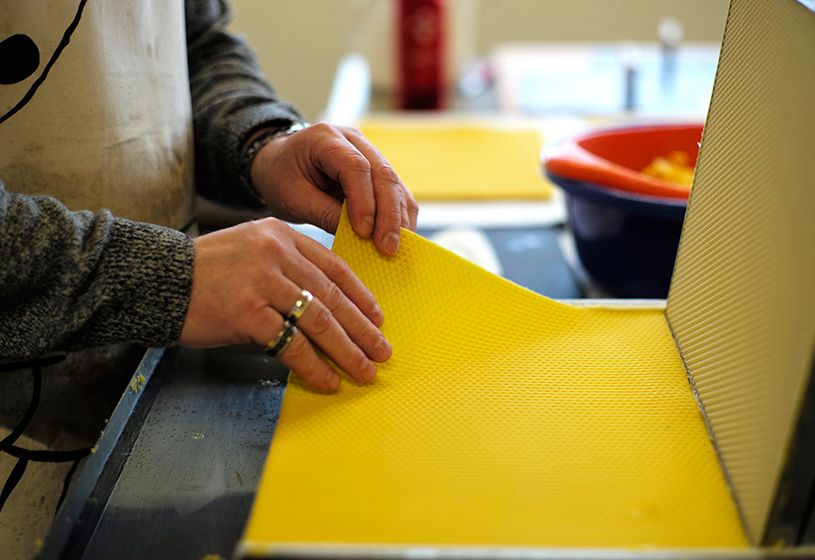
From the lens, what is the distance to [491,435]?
0.60m

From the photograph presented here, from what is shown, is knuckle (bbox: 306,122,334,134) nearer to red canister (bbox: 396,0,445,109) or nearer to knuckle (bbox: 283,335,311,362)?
knuckle (bbox: 283,335,311,362)

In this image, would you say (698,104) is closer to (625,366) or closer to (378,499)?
(625,366)

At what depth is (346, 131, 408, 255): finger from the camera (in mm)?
762

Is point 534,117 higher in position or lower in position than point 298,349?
lower

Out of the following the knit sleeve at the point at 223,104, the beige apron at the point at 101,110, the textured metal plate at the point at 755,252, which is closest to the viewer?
the textured metal plate at the point at 755,252

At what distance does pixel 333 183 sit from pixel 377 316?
0.21 metres

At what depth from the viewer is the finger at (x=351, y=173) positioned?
77 centimetres

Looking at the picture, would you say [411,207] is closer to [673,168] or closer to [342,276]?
[342,276]

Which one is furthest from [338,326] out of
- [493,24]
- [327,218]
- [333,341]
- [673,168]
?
[493,24]

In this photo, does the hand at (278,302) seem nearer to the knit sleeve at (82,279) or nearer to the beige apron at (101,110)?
the knit sleeve at (82,279)

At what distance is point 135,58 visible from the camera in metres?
0.77

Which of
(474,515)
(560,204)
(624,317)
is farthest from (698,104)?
(474,515)

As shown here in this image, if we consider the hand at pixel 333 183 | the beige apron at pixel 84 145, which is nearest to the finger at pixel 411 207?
the hand at pixel 333 183

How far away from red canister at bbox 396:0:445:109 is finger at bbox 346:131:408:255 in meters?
1.09
